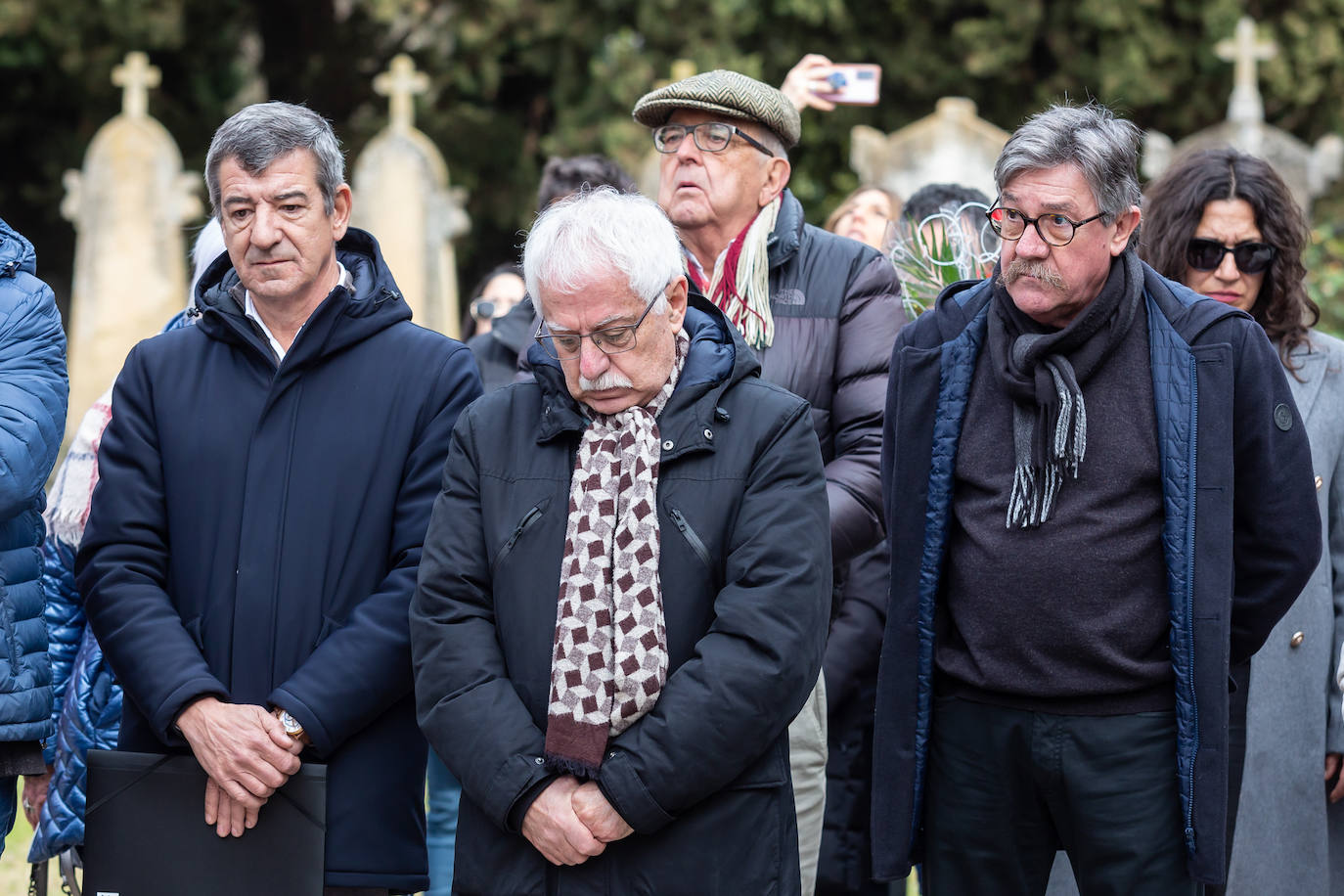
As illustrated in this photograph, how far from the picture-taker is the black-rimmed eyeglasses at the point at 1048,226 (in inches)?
123

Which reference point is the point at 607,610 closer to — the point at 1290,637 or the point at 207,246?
the point at 207,246

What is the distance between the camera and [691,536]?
2850 mm

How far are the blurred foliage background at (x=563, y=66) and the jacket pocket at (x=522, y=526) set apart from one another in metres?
10.1

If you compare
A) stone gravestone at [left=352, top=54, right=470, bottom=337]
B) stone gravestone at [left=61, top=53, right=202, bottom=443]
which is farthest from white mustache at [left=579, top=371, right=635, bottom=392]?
stone gravestone at [left=61, top=53, right=202, bottom=443]

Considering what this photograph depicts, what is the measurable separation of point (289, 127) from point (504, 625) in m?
1.13

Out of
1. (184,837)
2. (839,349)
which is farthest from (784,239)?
(184,837)

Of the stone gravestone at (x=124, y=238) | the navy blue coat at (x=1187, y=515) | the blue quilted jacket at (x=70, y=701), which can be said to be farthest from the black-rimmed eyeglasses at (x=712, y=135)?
the stone gravestone at (x=124, y=238)

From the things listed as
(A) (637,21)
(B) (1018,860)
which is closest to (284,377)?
(B) (1018,860)

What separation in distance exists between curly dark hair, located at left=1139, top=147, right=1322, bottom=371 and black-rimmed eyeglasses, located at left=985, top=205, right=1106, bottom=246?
1.03m

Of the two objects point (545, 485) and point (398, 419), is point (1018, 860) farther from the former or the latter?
point (398, 419)

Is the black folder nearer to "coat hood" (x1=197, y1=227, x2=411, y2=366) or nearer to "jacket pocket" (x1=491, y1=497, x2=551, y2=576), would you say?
"jacket pocket" (x1=491, y1=497, x2=551, y2=576)

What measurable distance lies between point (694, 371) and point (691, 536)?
330mm

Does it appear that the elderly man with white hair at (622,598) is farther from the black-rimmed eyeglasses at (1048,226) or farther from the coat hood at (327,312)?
the black-rimmed eyeglasses at (1048,226)

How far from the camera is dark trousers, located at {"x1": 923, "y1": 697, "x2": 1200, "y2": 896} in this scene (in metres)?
3.04
